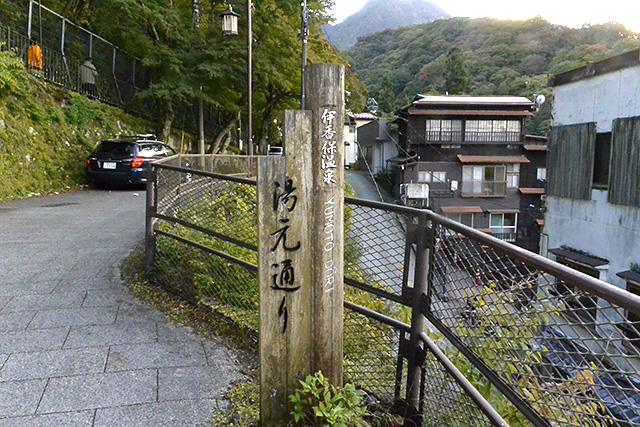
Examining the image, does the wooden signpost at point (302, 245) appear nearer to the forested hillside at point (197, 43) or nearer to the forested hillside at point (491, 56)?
the forested hillside at point (197, 43)

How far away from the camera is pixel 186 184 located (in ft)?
15.7

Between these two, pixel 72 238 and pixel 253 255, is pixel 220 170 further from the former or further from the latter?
pixel 253 255

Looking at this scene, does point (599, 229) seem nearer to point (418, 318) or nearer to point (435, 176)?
point (418, 318)

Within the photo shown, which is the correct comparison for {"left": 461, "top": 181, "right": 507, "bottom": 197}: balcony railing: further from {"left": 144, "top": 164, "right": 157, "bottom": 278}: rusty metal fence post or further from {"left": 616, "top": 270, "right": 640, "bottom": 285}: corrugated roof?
{"left": 144, "top": 164, "right": 157, "bottom": 278}: rusty metal fence post

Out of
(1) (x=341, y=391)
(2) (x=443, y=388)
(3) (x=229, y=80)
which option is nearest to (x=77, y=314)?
(1) (x=341, y=391)

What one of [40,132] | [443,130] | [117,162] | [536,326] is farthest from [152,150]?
[443,130]

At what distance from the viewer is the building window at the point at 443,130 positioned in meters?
28.9

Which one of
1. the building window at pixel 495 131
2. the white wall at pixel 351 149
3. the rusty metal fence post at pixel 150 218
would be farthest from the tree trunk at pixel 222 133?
the white wall at pixel 351 149

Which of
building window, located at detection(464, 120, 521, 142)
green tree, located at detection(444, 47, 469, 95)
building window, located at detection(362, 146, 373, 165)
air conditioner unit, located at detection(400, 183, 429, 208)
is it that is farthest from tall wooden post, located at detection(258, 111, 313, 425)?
green tree, located at detection(444, 47, 469, 95)

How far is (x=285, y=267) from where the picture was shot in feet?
8.32

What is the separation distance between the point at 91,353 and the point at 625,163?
13803 millimetres

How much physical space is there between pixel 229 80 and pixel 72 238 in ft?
48.4

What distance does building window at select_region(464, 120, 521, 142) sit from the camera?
28.6m

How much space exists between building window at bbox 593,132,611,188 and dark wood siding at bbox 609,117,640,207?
0.44 metres
